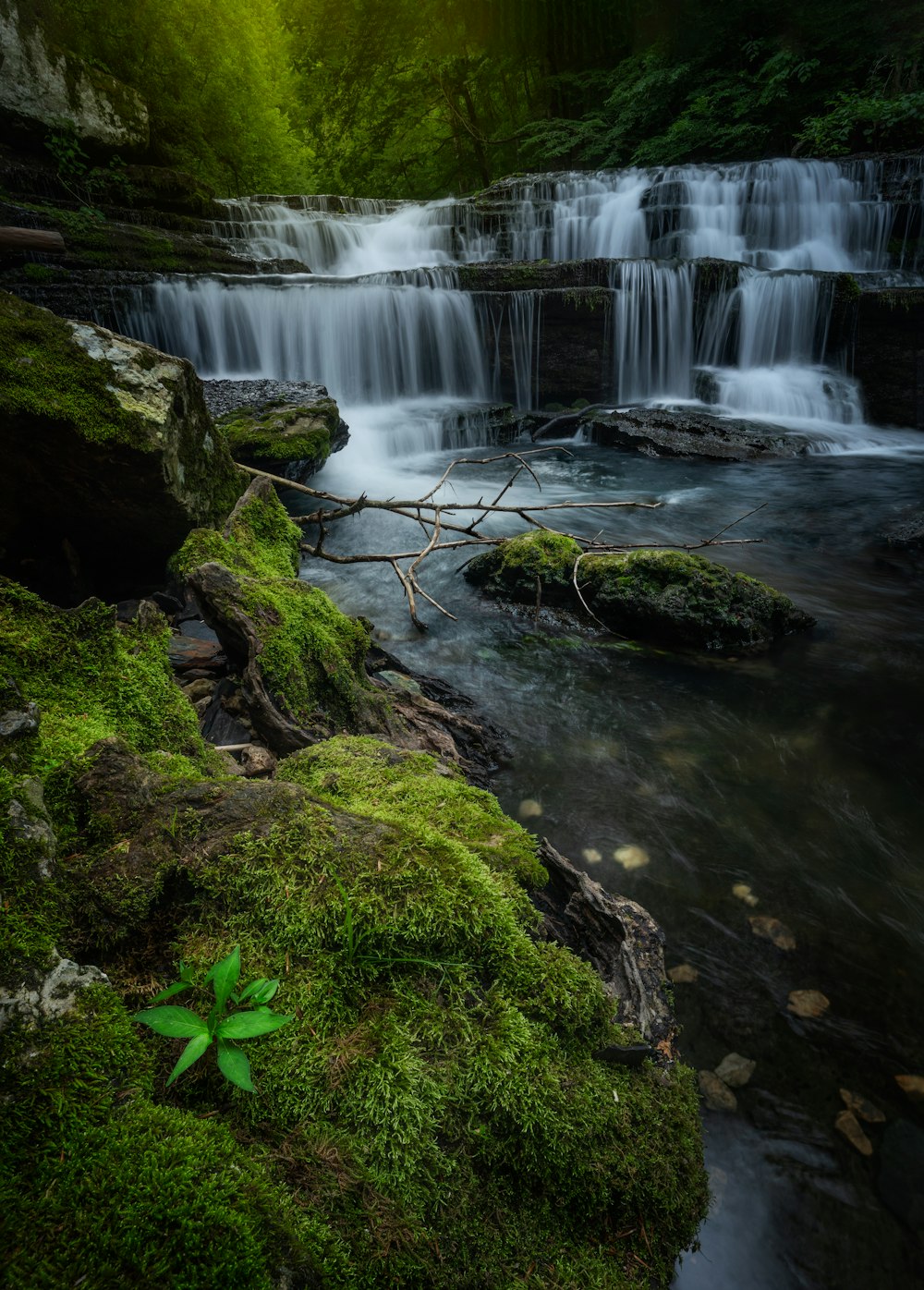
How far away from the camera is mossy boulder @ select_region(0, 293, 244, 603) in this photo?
3014mm

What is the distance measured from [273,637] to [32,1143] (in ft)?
7.43

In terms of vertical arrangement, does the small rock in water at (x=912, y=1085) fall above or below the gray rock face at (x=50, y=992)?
below

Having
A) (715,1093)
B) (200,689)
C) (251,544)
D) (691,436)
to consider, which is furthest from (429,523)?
(691,436)

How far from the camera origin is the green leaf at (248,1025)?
3.78 feet

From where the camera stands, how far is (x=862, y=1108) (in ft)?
7.48

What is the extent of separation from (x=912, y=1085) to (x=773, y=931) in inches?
30.1

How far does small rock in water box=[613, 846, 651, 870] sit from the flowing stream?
16 mm

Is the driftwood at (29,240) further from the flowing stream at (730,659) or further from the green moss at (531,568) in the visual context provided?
the green moss at (531,568)

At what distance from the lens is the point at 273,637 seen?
3.04 meters

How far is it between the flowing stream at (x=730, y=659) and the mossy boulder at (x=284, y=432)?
1.13 meters

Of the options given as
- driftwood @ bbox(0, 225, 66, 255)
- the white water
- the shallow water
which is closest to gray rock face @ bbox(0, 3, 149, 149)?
the white water

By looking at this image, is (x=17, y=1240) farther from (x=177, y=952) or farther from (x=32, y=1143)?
(x=177, y=952)

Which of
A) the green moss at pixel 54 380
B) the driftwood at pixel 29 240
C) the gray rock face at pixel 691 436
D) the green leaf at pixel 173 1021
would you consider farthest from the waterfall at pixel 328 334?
the green leaf at pixel 173 1021

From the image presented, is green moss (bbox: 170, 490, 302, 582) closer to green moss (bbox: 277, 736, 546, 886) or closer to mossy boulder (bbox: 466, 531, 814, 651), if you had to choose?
green moss (bbox: 277, 736, 546, 886)
